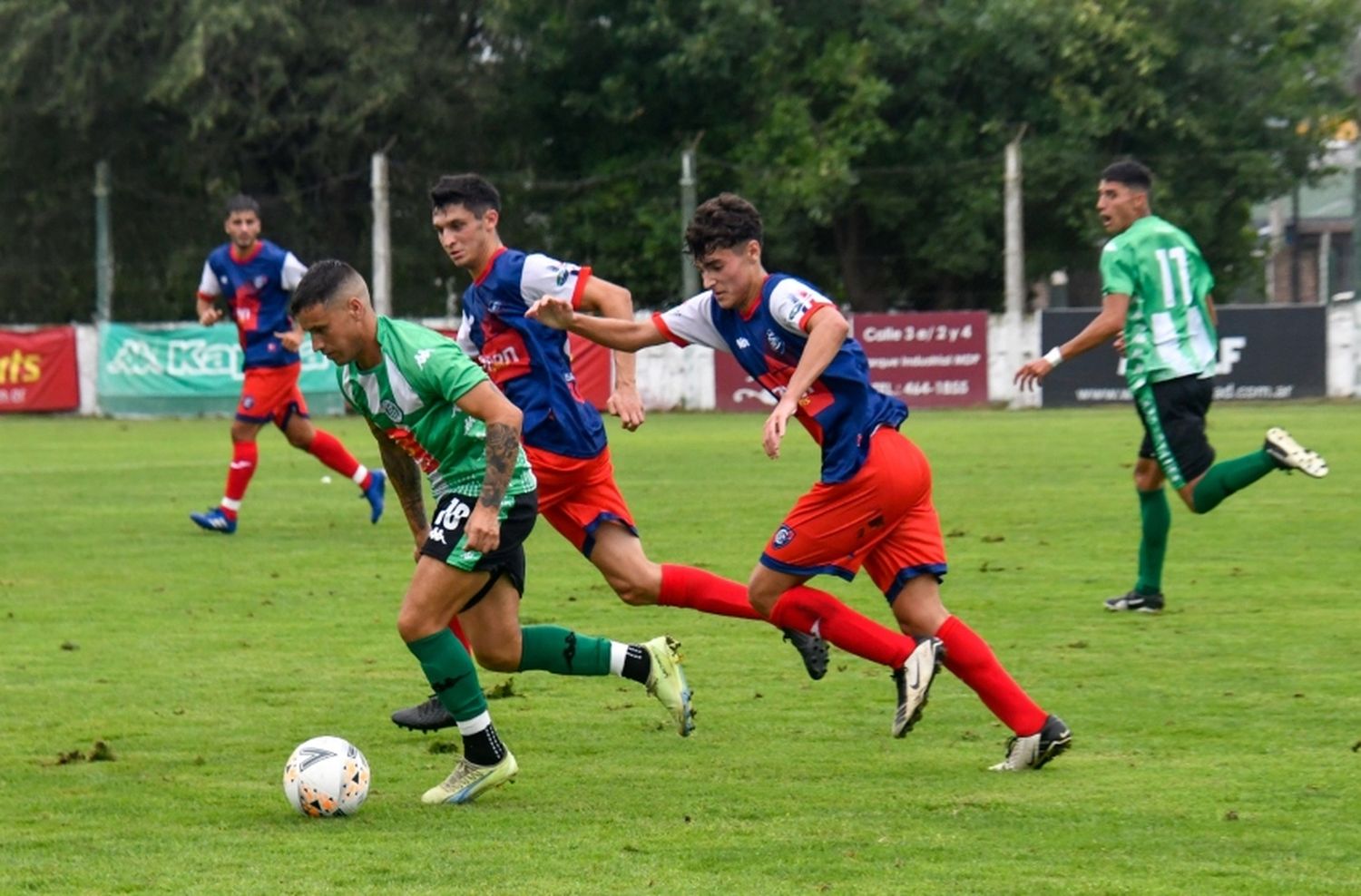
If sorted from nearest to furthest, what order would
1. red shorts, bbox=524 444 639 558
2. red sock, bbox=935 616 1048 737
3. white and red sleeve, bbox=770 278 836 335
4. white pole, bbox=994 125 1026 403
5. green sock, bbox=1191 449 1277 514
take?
1. red sock, bbox=935 616 1048 737
2. white and red sleeve, bbox=770 278 836 335
3. red shorts, bbox=524 444 639 558
4. green sock, bbox=1191 449 1277 514
5. white pole, bbox=994 125 1026 403

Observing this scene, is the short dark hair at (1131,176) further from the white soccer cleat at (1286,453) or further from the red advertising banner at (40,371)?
the red advertising banner at (40,371)

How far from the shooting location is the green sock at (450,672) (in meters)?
5.92

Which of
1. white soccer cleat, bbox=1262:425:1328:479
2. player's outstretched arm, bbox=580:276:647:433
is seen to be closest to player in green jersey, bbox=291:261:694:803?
player's outstretched arm, bbox=580:276:647:433

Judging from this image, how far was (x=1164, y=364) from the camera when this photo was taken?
9234 millimetres

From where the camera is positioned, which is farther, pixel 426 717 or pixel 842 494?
pixel 426 717

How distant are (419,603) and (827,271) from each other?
3010 centimetres

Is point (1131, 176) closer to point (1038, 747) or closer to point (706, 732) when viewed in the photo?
point (706, 732)

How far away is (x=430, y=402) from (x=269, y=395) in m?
7.94

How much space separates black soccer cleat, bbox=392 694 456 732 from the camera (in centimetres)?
683

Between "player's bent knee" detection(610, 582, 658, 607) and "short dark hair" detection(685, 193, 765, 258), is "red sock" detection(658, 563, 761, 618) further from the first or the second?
"short dark hair" detection(685, 193, 765, 258)

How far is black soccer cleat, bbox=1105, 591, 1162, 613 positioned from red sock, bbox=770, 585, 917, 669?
3.14 m

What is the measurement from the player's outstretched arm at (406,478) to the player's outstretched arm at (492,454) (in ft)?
2.25

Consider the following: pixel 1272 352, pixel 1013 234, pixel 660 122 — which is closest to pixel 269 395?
pixel 1272 352

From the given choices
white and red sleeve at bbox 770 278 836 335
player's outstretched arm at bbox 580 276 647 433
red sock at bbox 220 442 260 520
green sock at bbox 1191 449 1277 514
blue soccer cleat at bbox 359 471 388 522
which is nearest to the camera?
white and red sleeve at bbox 770 278 836 335
